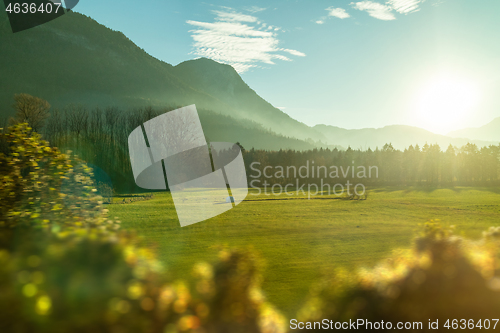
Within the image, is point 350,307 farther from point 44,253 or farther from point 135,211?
point 135,211

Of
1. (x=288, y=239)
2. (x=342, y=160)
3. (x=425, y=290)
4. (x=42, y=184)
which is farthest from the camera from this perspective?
(x=342, y=160)

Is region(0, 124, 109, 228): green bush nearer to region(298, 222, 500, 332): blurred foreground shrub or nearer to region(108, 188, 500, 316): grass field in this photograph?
region(108, 188, 500, 316): grass field

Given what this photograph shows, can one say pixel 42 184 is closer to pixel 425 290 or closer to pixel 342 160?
pixel 425 290

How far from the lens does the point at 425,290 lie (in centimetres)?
266

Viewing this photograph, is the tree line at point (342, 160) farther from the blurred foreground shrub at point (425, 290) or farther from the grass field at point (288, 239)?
the blurred foreground shrub at point (425, 290)

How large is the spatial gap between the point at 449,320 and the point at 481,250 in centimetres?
84

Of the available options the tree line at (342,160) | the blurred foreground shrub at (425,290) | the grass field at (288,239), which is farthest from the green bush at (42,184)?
the tree line at (342,160)

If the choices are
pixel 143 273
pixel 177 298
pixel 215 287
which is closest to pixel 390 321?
pixel 215 287

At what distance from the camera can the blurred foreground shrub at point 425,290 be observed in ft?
8.59

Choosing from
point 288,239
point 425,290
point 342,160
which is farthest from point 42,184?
point 342,160

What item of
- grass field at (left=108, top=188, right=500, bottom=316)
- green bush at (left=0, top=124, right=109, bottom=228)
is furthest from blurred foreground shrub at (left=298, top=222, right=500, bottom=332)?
green bush at (left=0, top=124, right=109, bottom=228)

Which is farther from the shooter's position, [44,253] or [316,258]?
[316,258]

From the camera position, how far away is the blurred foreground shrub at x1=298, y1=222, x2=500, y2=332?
2.62 meters

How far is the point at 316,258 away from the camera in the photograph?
11797 mm
